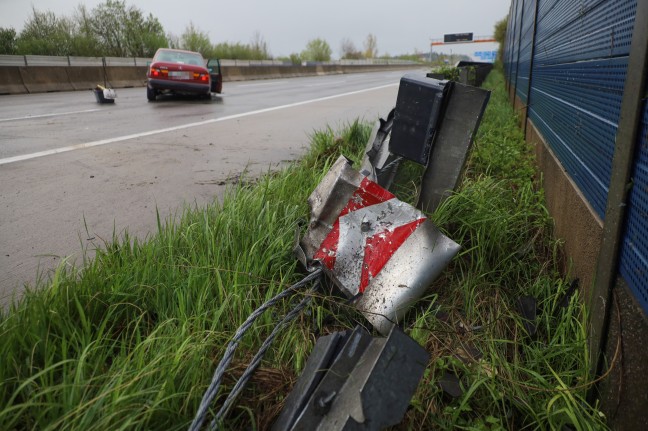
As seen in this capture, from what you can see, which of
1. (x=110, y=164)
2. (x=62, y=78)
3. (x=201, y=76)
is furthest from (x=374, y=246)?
(x=62, y=78)

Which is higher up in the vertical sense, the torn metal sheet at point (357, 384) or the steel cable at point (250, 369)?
the torn metal sheet at point (357, 384)

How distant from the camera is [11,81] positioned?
53.2 feet

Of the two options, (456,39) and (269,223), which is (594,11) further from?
(456,39)

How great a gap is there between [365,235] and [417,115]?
3.24 ft

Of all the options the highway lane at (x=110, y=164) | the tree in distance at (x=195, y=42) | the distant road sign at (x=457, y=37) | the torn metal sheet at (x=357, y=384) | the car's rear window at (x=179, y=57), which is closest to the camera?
the torn metal sheet at (x=357, y=384)

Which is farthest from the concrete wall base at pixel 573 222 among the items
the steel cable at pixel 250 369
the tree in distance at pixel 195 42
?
the tree in distance at pixel 195 42

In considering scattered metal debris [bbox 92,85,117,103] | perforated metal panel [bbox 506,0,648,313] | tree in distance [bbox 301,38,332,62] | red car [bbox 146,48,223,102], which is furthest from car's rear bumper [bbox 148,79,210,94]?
tree in distance [bbox 301,38,332,62]

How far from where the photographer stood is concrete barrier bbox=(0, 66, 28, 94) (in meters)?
15.9

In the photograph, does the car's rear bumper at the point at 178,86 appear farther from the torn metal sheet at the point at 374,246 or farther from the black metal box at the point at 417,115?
the torn metal sheet at the point at 374,246

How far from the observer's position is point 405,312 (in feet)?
7.61

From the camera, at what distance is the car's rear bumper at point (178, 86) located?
14.0 meters

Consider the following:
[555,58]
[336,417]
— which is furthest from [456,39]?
[336,417]

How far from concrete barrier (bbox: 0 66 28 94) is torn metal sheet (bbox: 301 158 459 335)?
17.3 meters

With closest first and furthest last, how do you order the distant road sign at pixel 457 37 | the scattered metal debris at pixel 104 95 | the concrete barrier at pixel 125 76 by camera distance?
1. the scattered metal debris at pixel 104 95
2. the concrete barrier at pixel 125 76
3. the distant road sign at pixel 457 37
